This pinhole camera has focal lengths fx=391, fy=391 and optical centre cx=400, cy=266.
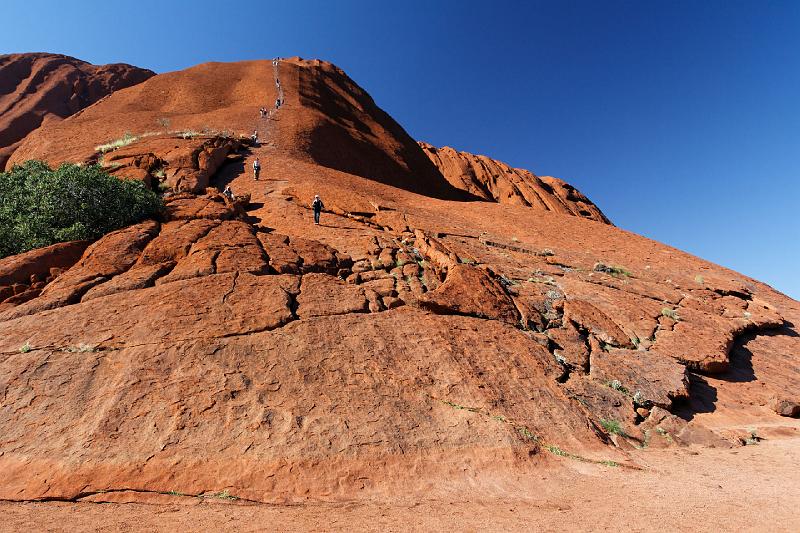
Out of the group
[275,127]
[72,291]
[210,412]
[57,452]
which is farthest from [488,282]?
[275,127]

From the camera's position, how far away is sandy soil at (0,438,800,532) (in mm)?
5168

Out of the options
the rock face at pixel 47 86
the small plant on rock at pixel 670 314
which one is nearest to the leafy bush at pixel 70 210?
the small plant on rock at pixel 670 314

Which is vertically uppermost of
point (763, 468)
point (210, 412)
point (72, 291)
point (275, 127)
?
point (275, 127)

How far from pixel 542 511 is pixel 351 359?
16.1 ft

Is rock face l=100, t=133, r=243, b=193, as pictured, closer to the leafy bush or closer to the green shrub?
the green shrub

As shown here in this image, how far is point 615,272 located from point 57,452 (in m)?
19.1

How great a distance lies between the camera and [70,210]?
13.8m

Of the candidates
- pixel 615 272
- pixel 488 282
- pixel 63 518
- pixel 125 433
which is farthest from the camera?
pixel 615 272

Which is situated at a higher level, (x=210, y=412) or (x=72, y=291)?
(x=72, y=291)

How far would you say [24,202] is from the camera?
1472cm

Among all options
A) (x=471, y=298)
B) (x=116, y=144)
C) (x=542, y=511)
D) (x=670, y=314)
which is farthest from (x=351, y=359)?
(x=116, y=144)

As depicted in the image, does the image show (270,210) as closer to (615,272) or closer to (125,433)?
(125,433)

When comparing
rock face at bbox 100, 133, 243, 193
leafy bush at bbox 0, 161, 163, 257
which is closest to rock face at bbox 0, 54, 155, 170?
rock face at bbox 100, 133, 243, 193

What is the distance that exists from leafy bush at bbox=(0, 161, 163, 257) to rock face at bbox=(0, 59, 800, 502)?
3.46ft
